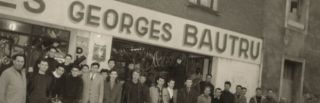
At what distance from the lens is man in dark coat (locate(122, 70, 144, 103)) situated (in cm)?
1094

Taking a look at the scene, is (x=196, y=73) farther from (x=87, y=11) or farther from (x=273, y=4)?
(x=273, y=4)

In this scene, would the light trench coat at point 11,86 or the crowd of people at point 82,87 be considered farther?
the crowd of people at point 82,87

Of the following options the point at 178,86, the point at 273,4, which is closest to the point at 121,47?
the point at 178,86

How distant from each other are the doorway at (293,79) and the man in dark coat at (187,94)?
818 centimetres

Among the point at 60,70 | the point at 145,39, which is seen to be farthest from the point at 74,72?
the point at 145,39

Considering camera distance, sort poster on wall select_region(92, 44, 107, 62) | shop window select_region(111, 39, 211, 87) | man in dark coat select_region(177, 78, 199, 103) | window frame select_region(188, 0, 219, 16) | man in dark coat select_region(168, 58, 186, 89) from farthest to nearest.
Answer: window frame select_region(188, 0, 219, 16) → man in dark coat select_region(168, 58, 186, 89) → shop window select_region(111, 39, 211, 87) → poster on wall select_region(92, 44, 107, 62) → man in dark coat select_region(177, 78, 199, 103)

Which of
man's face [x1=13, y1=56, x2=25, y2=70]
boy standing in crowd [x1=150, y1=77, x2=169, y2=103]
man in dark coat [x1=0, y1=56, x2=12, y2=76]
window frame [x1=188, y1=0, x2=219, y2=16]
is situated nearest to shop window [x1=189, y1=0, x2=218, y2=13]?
window frame [x1=188, y1=0, x2=219, y2=16]

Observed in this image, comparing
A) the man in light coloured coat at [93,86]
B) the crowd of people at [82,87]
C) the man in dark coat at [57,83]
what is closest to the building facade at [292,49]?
the crowd of people at [82,87]

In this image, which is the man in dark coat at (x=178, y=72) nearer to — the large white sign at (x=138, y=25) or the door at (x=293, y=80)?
the large white sign at (x=138, y=25)

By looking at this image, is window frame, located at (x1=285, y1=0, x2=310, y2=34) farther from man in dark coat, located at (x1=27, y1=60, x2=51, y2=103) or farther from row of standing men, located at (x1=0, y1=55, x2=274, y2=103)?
man in dark coat, located at (x1=27, y1=60, x2=51, y2=103)

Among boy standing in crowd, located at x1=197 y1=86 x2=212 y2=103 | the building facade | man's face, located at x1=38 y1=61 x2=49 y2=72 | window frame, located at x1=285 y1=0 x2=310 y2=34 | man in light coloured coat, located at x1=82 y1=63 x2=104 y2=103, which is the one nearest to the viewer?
man's face, located at x1=38 y1=61 x2=49 y2=72

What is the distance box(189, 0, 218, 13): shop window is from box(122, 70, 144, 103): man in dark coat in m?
4.66

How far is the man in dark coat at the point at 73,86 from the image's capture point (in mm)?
9691

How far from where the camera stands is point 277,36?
60.2 feet
